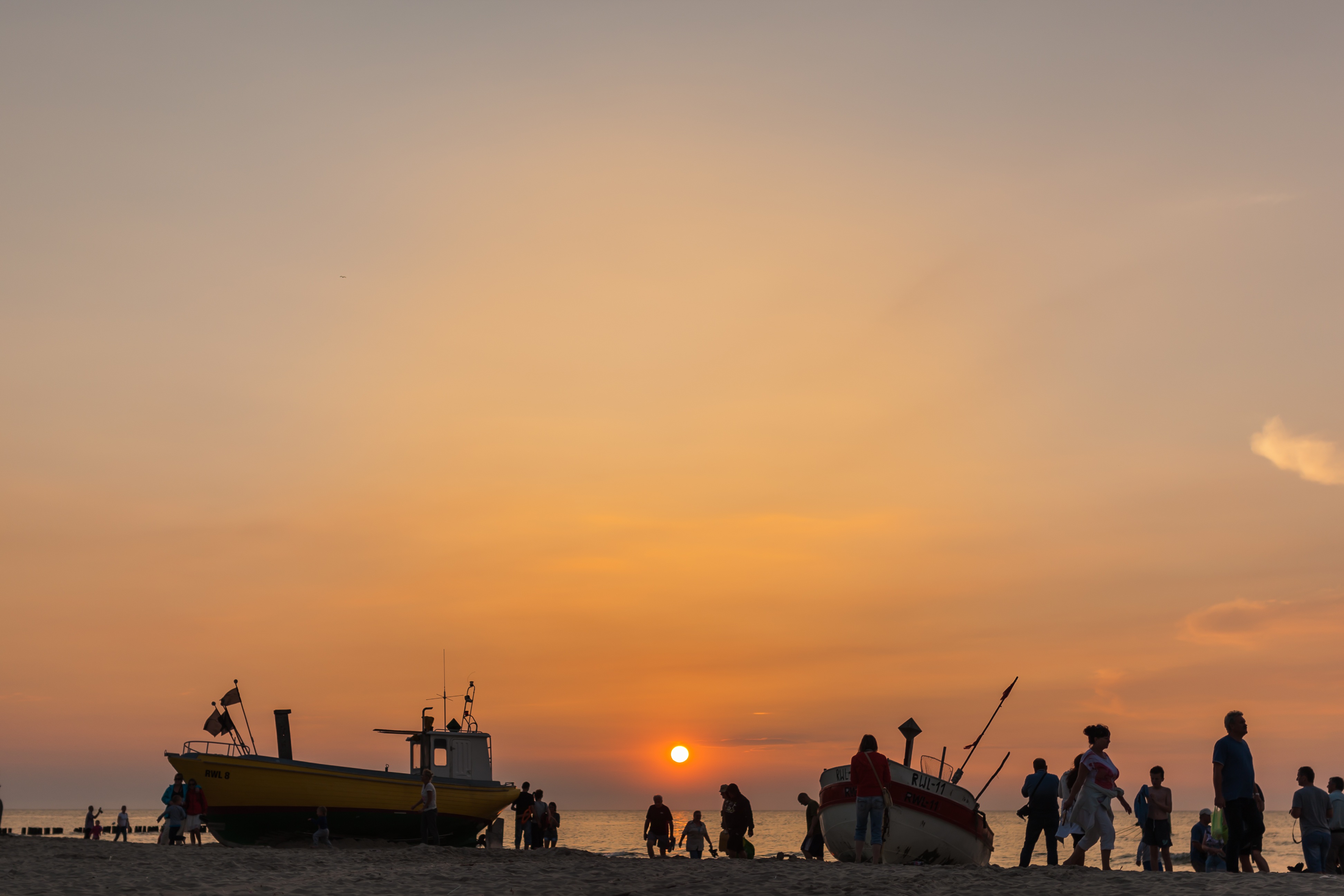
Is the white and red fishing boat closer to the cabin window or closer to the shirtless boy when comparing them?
the shirtless boy

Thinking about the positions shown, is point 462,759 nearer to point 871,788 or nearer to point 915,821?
point 915,821

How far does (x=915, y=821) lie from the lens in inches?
795

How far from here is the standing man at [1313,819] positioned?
1509cm

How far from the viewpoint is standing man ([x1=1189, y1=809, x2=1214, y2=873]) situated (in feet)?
66.3

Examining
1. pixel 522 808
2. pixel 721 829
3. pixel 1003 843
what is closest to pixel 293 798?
pixel 522 808

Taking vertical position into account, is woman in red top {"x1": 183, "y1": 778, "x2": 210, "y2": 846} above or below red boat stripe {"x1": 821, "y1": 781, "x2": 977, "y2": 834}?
below

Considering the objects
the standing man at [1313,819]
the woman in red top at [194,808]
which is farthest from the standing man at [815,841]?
the woman in red top at [194,808]

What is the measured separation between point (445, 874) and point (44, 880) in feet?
17.3

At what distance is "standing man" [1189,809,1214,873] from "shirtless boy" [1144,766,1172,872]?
2705 mm

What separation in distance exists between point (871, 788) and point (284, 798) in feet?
56.4

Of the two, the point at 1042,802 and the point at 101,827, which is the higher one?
the point at 1042,802

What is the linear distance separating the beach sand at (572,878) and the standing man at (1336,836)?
273 centimetres

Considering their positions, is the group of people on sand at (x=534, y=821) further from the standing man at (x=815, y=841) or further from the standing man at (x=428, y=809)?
the standing man at (x=815, y=841)

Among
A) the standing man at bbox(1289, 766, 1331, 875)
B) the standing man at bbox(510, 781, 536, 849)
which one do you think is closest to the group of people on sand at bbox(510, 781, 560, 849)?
the standing man at bbox(510, 781, 536, 849)
